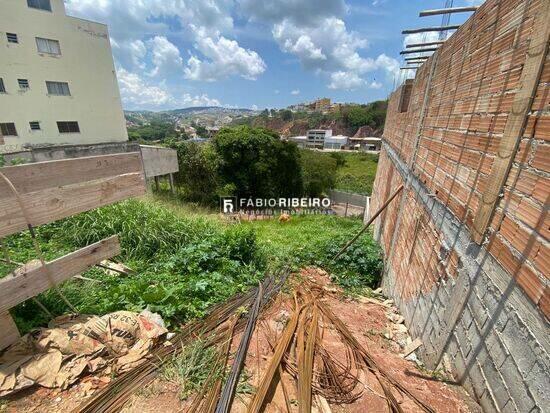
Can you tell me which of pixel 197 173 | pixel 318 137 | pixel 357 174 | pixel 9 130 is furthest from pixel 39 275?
pixel 318 137

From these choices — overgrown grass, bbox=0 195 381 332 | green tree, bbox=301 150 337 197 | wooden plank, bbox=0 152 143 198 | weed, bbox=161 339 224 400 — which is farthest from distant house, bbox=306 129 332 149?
weed, bbox=161 339 224 400

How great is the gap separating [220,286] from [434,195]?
2.98 meters

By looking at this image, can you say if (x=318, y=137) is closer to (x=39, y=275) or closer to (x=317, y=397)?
(x=317, y=397)

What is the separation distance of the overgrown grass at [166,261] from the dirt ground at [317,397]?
698 mm

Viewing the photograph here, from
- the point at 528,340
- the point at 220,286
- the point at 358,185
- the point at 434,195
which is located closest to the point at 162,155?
the point at 220,286

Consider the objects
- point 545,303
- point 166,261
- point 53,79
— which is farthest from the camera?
point 53,79

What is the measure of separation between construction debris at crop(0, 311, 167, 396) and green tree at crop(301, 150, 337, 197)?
22269 mm

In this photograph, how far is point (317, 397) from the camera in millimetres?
2279

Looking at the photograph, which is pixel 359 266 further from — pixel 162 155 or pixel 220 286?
pixel 162 155

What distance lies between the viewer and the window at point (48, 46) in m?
15.1

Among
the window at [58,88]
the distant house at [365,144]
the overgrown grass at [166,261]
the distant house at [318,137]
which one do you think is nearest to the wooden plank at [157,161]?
the overgrown grass at [166,261]

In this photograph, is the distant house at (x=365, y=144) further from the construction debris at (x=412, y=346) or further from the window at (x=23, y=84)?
the construction debris at (x=412, y=346)

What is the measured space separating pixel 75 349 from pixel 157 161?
1133 centimetres

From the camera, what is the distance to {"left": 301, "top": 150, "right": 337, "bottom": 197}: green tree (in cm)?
2480
